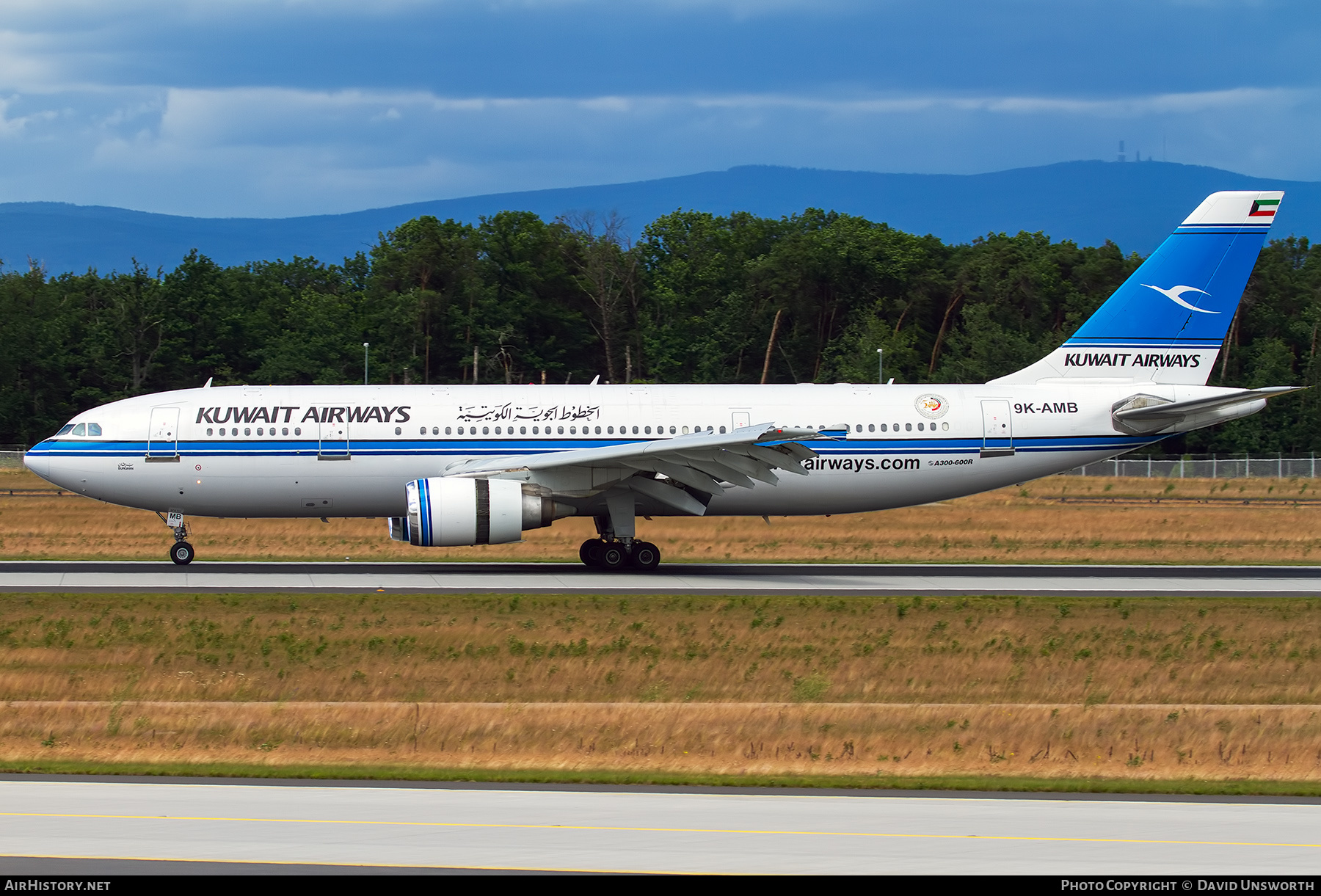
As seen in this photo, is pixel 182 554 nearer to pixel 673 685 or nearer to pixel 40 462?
pixel 40 462

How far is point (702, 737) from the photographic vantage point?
610 inches

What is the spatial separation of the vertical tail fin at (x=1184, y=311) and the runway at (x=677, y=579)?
4.48 meters

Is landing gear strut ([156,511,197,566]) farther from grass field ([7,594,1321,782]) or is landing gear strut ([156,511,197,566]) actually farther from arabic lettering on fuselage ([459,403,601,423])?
arabic lettering on fuselage ([459,403,601,423])

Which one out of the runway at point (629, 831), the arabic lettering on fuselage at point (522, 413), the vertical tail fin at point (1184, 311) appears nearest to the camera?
the runway at point (629, 831)

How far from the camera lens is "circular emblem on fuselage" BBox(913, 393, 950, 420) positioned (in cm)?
3089

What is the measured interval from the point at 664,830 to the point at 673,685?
8610 millimetres

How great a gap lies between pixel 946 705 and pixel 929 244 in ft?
298

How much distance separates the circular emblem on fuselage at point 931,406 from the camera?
30891 millimetres

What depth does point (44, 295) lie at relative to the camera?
318 feet

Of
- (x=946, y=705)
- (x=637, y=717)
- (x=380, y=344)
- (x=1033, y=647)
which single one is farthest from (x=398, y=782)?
(x=380, y=344)

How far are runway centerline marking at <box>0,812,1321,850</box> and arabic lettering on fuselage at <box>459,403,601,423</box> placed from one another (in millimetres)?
19491

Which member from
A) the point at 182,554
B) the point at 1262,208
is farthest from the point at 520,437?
the point at 1262,208

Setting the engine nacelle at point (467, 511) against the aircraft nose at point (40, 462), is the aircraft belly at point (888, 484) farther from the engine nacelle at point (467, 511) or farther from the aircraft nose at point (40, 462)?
the aircraft nose at point (40, 462)

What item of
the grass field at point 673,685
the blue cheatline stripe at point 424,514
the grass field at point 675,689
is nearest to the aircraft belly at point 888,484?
the grass field at point 675,689
